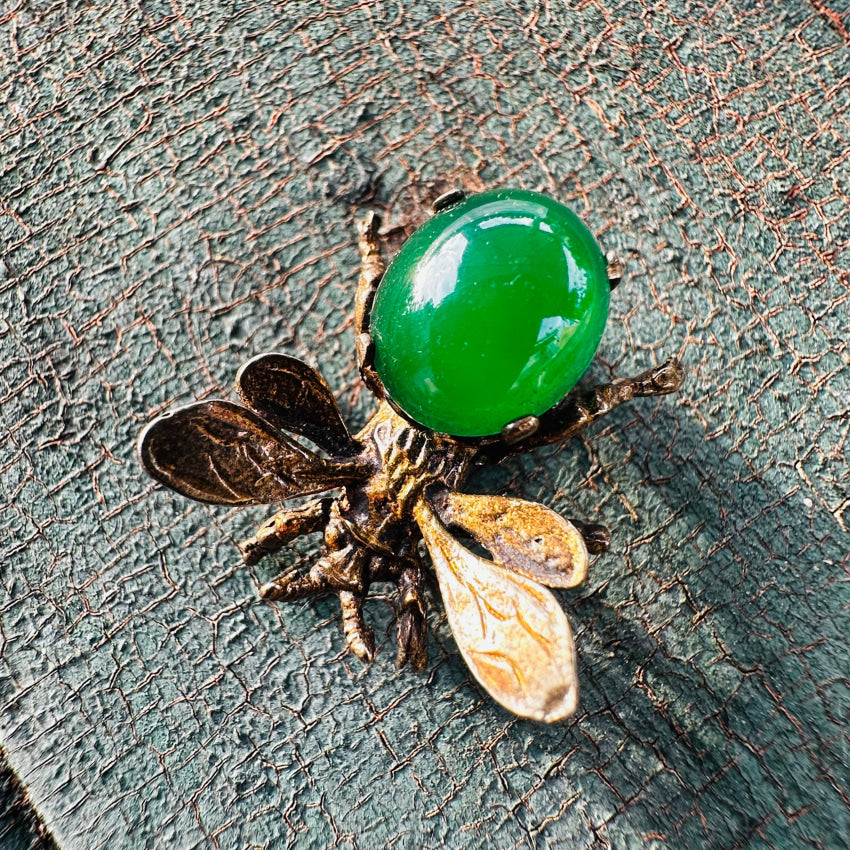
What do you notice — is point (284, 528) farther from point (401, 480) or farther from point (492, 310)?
point (492, 310)

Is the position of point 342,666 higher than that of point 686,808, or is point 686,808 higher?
point 342,666

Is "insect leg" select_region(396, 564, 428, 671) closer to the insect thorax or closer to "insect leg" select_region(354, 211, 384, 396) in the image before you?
the insect thorax

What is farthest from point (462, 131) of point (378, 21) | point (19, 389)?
point (19, 389)

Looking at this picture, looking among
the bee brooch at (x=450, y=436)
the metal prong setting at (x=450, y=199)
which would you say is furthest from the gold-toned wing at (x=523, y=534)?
the metal prong setting at (x=450, y=199)

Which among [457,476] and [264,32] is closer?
[457,476]

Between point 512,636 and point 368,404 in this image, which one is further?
point 368,404

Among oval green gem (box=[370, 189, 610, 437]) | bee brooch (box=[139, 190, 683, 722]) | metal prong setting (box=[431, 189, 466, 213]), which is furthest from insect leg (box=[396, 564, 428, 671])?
→ metal prong setting (box=[431, 189, 466, 213])

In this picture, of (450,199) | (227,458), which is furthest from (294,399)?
(450,199)

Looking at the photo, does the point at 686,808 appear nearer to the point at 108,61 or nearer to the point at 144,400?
the point at 144,400
